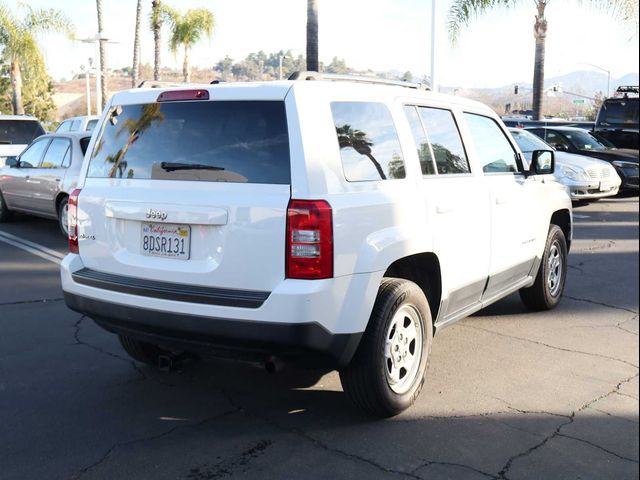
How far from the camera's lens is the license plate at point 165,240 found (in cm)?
381

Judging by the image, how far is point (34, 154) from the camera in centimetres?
1170

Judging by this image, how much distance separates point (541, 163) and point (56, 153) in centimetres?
796

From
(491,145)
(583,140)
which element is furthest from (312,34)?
(491,145)

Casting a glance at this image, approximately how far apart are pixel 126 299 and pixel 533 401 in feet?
8.29

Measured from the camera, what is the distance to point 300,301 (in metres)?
3.51

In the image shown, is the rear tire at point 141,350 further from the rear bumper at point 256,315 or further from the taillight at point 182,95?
the taillight at point 182,95

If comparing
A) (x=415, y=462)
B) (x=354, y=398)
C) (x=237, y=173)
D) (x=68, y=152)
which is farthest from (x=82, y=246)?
(x=68, y=152)

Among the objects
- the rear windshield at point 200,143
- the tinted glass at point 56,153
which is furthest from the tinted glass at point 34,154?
the rear windshield at point 200,143

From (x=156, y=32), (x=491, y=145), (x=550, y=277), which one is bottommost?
(x=550, y=277)

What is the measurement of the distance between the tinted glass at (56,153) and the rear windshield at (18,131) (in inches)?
263

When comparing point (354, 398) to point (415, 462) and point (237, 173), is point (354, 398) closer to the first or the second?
point (415, 462)

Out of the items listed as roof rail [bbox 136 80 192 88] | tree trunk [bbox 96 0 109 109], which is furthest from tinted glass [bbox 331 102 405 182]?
tree trunk [bbox 96 0 109 109]

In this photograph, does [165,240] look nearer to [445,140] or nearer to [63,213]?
[445,140]

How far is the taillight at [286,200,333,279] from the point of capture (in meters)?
3.53
